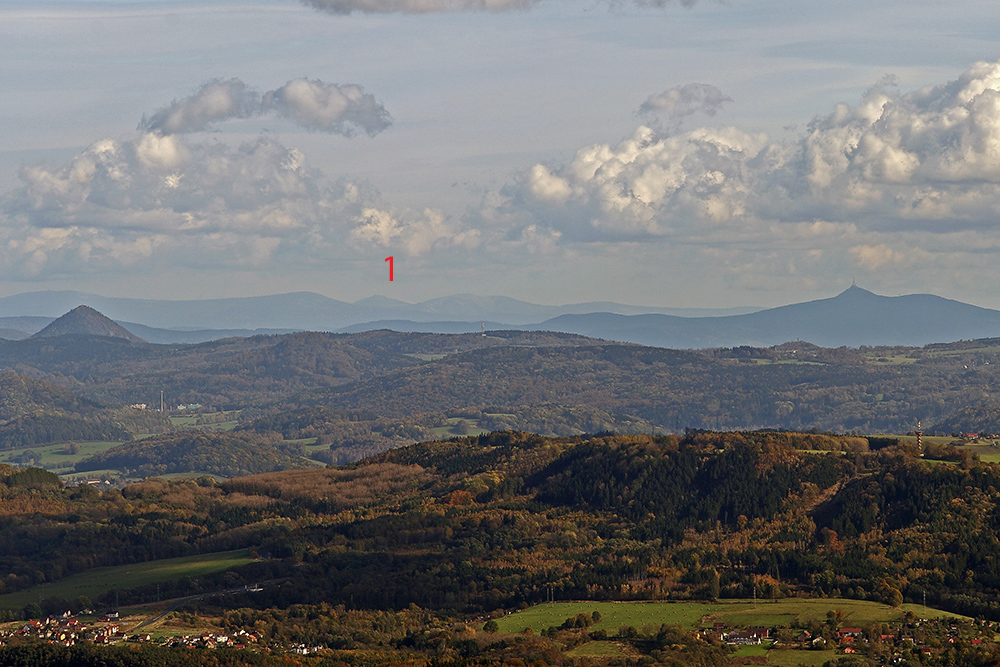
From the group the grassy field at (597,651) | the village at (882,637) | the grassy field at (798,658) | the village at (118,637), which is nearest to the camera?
the grassy field at (798,658)

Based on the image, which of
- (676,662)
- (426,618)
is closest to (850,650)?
(676,662)

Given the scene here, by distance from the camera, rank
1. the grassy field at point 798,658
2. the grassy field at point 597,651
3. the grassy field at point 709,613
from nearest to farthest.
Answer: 1. the grassy field at point 798,658
2. the grassy field at point 597,651
3. the grassy field at point 709,613

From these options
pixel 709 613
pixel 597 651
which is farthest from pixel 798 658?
pixel 709 613

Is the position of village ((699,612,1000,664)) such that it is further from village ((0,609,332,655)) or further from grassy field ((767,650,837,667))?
village ((0,609,332,655))

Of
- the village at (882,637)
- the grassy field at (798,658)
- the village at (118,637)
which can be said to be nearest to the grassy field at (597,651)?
the village at (882,637)

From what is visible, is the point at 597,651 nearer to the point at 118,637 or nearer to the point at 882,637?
the point at 882,637

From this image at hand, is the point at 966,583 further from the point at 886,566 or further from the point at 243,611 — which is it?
the point at 243,611

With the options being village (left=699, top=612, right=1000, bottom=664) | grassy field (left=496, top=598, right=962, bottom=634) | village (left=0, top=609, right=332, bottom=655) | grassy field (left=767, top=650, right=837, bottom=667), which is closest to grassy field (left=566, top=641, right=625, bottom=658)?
grassy field (left=496, top=598, right=962, bottom=634)

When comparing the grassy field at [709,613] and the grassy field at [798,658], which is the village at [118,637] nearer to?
the grassy field at [709,613]

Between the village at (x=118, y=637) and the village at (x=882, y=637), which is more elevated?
the village at (x=882, y=637)
